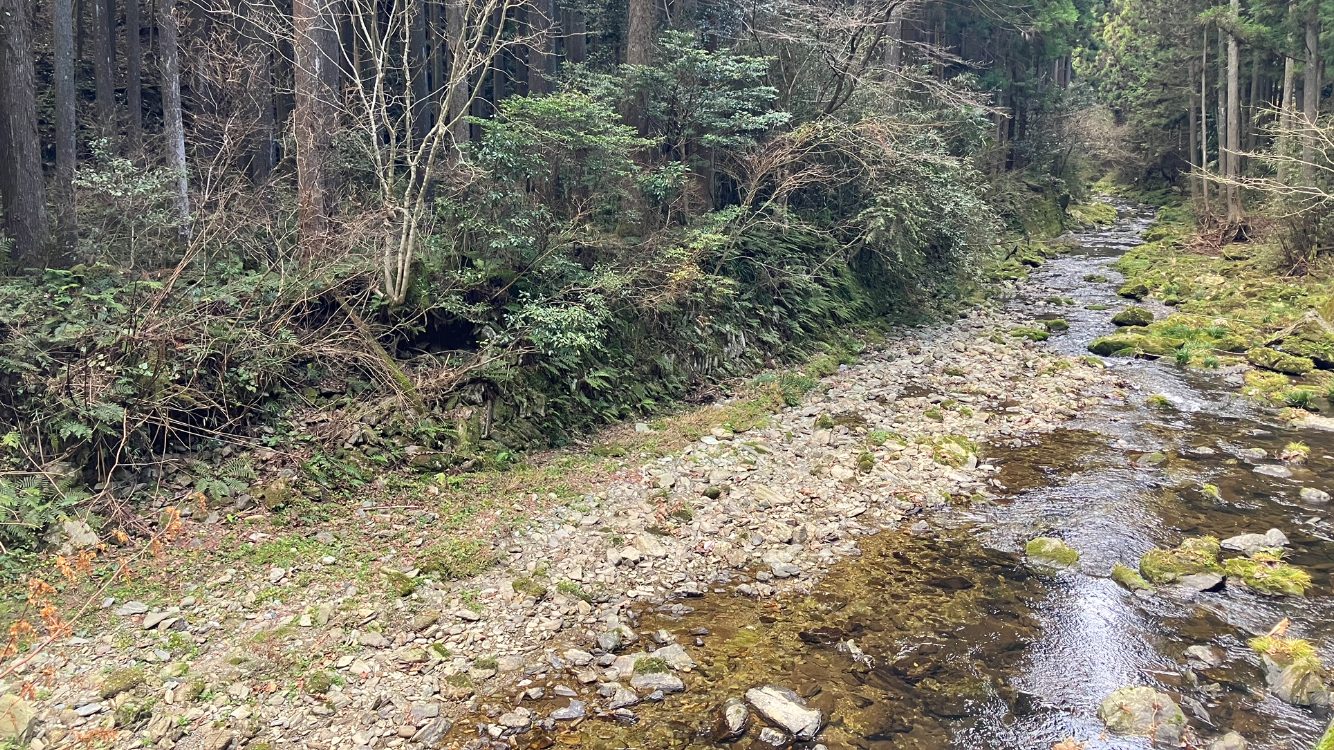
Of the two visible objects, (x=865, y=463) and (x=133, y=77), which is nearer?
(x=865, y=463)

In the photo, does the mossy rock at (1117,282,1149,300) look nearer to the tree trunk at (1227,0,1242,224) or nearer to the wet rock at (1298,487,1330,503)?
the tree trunk at (1227,0,1242,224)

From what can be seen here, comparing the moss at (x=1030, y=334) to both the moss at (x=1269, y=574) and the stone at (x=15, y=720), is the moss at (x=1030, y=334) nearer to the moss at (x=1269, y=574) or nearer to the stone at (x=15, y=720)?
the moss at (x=1269, y=574)

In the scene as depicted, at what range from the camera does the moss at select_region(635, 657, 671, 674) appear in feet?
19.6

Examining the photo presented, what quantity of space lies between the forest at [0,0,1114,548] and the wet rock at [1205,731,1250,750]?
23.9 ft

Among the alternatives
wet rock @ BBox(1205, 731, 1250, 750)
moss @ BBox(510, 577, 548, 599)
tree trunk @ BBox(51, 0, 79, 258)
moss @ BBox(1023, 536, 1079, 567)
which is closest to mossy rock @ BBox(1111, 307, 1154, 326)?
moss @ BBox(1023, 536, 1079, 567)

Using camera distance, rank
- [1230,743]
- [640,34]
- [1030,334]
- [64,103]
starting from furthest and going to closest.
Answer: [1030,334] → [640,34] → [64,103] → [1230,743]

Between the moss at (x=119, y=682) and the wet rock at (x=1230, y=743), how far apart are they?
7.56m

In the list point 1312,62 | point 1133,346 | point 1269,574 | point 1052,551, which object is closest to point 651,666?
point 1052,551

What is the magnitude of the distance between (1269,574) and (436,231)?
10481 millimetres

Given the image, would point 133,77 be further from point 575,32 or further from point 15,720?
point 15,720

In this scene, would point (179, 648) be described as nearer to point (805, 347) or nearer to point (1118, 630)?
point (1118, 630)

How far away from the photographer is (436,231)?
10508 millimetres

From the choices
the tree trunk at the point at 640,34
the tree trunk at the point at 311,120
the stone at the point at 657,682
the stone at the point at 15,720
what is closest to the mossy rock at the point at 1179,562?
the stone at the point at 657,682

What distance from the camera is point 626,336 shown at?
11.4 m
